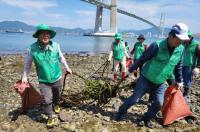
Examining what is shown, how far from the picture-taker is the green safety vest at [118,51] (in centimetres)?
1205

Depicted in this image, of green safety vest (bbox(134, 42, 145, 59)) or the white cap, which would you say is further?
green safety vest (bbox(134, 42, 145, 59))

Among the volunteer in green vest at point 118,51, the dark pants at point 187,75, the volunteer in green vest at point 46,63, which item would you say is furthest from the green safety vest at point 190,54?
the volunteer in green vest at point 118,51

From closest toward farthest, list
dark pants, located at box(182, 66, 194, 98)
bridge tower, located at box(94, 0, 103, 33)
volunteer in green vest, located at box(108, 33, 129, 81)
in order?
dark pants, located at box(182, 66, 194, 98) < volunteer in green vest, located at box(108, 33, 129, 81) < bridge tower, located at box(94, 0, 103, 33)

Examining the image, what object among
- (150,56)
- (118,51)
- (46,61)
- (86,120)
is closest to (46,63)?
(46,61)

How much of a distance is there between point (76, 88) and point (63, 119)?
12.4 ft

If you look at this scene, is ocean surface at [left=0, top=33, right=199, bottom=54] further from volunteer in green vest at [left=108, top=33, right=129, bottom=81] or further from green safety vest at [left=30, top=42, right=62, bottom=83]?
green safety vest at [left=30, top=42, right=62, bottom=83]

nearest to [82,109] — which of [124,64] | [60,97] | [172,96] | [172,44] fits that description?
[60,97]

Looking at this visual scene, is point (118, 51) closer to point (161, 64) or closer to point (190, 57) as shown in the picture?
point (190, 57)

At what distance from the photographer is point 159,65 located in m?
6.22

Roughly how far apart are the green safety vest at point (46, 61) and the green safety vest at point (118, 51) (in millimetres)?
5644

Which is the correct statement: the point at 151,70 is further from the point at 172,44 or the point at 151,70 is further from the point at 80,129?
the point at 80,129

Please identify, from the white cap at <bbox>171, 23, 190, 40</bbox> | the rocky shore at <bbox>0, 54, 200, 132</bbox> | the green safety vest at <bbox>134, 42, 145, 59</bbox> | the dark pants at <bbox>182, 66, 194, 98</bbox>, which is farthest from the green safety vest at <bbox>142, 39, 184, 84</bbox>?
the green safety vest at <bbox>134, 42, 145, 59</bbox>

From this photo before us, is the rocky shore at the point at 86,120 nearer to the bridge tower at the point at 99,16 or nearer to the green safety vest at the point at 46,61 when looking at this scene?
the green safety vest at the point at 46,61

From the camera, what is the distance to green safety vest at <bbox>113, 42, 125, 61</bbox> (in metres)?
12.0
